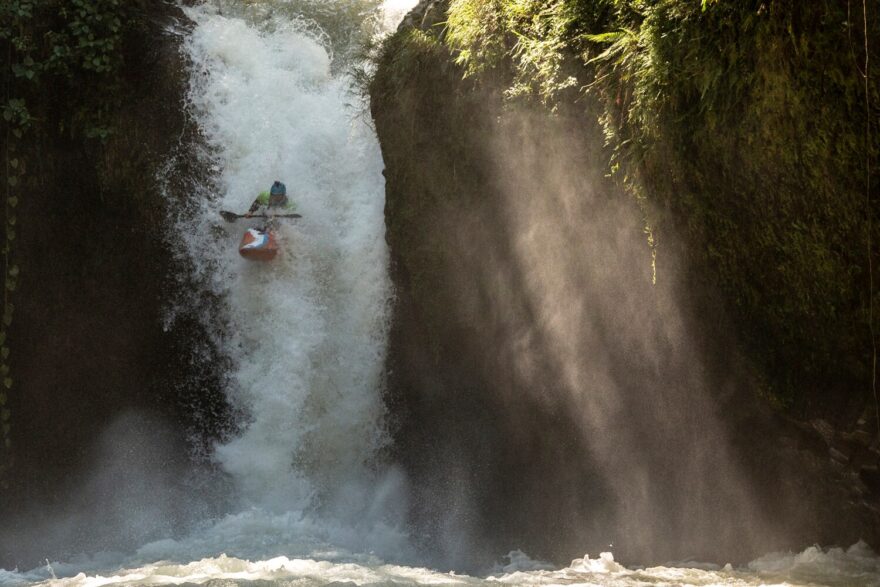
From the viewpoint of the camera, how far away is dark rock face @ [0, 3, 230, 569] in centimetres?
1136

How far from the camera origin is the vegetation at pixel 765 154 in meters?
5.75

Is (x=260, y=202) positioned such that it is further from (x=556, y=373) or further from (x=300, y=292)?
(x=556, y=373)

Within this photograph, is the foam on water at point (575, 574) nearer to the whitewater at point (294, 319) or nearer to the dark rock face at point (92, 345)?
the whitewater at point (294, 319)

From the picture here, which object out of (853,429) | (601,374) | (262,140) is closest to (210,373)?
(262,140)

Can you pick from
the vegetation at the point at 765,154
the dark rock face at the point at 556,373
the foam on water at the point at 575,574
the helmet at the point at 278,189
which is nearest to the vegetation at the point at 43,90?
the helmet at the point at 278,189

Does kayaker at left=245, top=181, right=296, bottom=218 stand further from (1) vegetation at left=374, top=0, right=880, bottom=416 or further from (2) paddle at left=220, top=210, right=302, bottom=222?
(1) vegetation at left=374, top=0, right=880, bottom=416

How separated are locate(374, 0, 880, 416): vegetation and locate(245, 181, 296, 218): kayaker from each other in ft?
15.9

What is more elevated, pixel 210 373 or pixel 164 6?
pixel 164 6

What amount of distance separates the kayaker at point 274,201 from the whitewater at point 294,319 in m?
0.22

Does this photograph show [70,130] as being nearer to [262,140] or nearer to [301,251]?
[262,140]

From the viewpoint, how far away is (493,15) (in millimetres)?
8953

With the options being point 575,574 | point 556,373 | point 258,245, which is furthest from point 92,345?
point 575,574

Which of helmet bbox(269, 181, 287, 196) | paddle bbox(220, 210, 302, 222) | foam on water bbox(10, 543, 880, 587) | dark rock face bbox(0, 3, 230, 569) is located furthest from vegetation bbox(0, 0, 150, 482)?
foam on water bbox(10, 543, 880, 587)

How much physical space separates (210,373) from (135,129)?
3.30 metres
